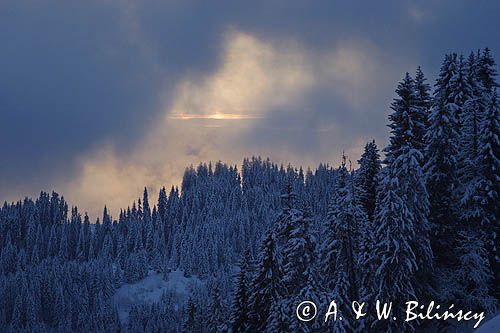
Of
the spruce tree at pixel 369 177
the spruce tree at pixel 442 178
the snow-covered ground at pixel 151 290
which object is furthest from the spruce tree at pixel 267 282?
the snow-covered ground at pixel 151 290

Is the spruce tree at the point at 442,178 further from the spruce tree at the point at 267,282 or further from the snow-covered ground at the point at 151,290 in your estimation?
the snow-covered ground at the point at 151,290

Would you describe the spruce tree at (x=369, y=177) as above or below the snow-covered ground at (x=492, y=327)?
above

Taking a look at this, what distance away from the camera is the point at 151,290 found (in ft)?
557

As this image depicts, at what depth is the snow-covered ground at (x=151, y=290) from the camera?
162 meters

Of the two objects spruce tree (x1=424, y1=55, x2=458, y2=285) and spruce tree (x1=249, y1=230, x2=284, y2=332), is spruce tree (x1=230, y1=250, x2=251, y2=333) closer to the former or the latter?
spruce tree (x1=249, y1=230, x2=284, y2=332)

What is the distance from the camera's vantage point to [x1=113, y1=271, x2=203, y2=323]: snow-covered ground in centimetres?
16200

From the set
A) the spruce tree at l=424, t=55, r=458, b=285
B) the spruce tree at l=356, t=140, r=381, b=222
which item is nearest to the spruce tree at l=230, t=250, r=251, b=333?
the spruce tree at l=356, t=140, r=381, b=222

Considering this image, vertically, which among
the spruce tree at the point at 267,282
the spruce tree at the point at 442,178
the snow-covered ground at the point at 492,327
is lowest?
the snow-covered ground at the point at 492,327

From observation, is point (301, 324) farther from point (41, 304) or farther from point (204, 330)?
point (41, 304)

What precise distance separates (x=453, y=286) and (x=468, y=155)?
A: 33.1 ft

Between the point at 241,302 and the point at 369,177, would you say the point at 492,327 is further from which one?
the point at 241,302

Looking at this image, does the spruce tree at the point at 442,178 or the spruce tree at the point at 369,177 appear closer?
the spruce tree at the point at 442,178

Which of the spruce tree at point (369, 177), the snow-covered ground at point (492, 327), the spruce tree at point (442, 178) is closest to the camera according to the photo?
the snow-covered ground at point (492, 327)

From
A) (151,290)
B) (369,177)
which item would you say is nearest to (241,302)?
(369,177)
